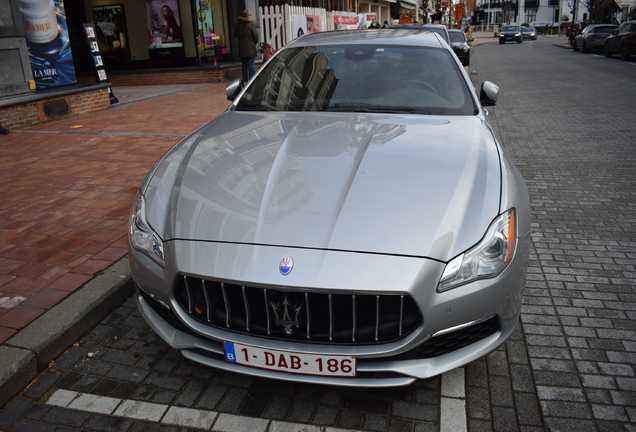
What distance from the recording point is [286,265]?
2049 millimetres

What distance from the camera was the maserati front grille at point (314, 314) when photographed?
6.66ft

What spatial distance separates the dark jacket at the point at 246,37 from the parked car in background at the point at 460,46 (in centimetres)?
713

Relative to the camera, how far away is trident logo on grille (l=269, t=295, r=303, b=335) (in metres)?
2.07

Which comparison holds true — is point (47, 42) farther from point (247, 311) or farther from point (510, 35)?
point (510, 35)

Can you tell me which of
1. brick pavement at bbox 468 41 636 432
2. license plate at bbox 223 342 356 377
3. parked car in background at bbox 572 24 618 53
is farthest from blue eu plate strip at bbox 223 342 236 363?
parked car in background at bbox 572 24 618 53

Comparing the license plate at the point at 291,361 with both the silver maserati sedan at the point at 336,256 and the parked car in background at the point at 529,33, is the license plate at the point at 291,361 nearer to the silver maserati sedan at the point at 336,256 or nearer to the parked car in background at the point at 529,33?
the silver maserati sedan at the point at 336,256

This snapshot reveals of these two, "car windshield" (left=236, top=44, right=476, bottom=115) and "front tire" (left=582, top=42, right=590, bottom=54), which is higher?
"car windshield" (left=236, top=44, right=476, bottom=115)

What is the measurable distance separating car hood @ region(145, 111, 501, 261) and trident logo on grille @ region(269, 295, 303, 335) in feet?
0.82

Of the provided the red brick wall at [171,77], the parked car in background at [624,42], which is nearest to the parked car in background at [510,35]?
the parked car in background at [624,42]

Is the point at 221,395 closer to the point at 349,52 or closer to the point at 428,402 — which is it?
the point at 428,402

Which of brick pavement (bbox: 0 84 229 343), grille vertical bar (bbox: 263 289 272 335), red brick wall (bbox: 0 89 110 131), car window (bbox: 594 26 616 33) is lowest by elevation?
brick pavement (bbox: 0 84 229 343)

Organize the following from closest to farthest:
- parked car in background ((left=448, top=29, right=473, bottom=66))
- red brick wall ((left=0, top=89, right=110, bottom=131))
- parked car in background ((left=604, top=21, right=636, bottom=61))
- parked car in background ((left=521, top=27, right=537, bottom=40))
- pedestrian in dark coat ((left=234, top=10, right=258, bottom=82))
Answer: red brick wall ((left=0, top=89, right=110, bottom=131)), pedestrian in dark coat ((left=234, top=10, right=258, bottom=82)), parked car in background ((left=448, top=29, right=473, bottom=66)), parked car in background ((left=604, top=21, right=636, bottom=61)), parked car in background ((left=521, top=27, right=537, bottom=40))

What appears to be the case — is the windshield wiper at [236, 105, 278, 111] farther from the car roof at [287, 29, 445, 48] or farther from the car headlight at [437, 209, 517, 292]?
the car headlight at [437, 209, 517, 292]

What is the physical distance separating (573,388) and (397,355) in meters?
0.95
